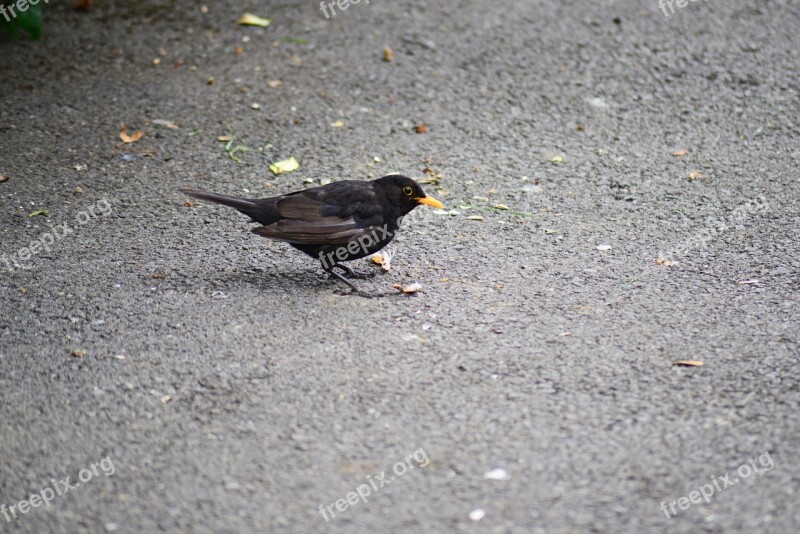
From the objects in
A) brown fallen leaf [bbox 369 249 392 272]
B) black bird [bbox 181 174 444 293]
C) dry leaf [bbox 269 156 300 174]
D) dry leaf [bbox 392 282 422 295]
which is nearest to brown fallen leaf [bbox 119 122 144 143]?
dry leaf [bbox 269 156 300 174]

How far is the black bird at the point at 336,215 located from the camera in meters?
4.95

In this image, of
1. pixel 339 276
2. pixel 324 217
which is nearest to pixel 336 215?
pixel 324 217

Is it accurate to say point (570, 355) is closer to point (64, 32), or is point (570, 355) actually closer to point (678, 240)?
point (678, 240)

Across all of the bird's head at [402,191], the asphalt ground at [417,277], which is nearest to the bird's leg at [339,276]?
the asphalt ground at [417,277]

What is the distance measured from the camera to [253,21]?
27.5ft

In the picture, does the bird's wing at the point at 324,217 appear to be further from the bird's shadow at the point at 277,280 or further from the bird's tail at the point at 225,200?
the bird's shadow at the point at 277,280

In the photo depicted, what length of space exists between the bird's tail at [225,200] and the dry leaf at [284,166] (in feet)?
4.23

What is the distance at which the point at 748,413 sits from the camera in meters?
3.90

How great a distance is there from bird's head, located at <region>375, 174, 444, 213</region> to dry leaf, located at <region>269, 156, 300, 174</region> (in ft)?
4.56

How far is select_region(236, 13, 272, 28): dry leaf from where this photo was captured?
27.5 ft

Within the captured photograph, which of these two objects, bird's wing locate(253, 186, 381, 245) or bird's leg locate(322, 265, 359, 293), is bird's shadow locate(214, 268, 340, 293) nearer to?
bird's leg locate(322, 265, 359, 293)

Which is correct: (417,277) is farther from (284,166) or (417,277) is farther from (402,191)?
(284,166)

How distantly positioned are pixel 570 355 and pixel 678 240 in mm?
1576

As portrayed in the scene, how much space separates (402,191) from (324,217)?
1.61 feet
